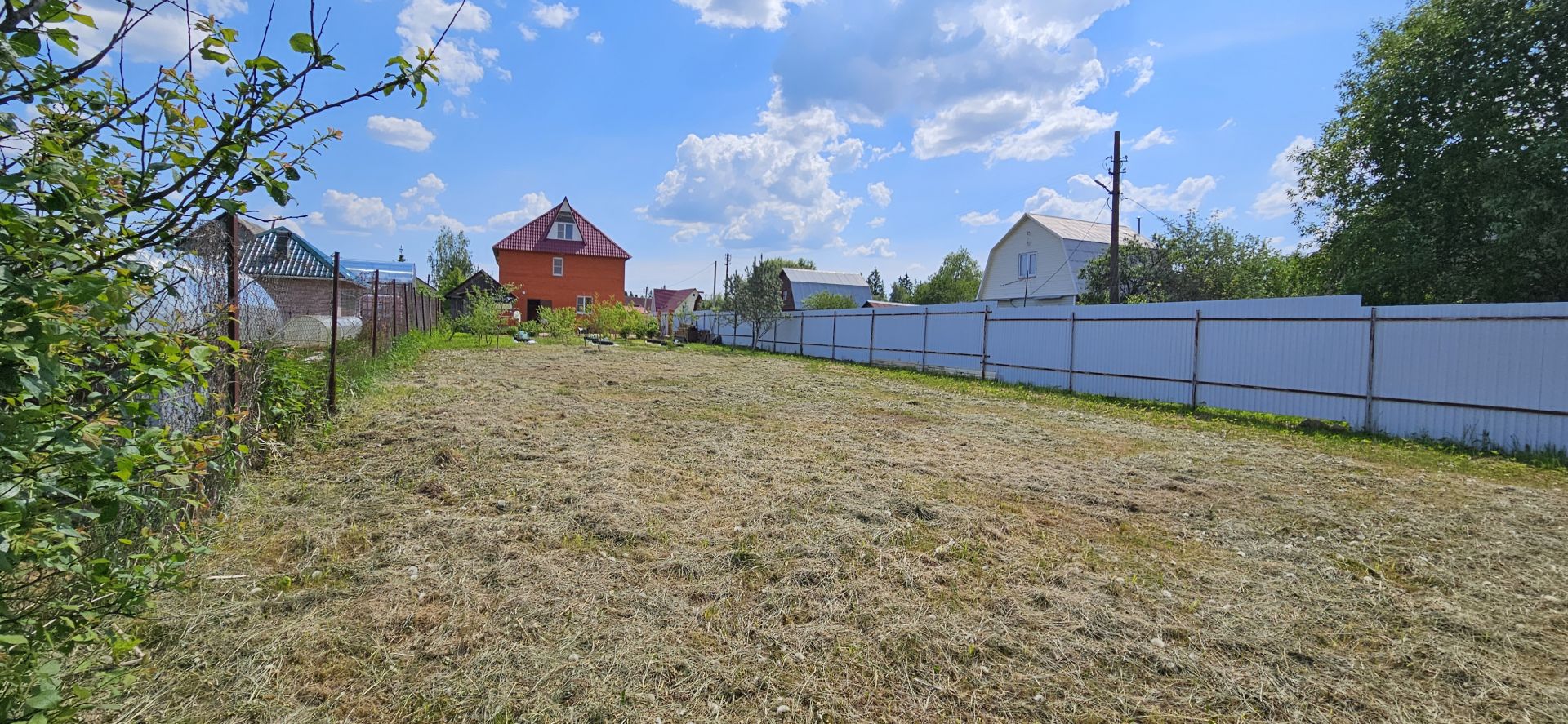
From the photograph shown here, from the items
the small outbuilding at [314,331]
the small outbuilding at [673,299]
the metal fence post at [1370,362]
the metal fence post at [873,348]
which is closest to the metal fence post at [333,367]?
the small outbuilding at [314,331]

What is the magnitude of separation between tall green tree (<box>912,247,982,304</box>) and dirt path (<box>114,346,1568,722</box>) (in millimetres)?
41648

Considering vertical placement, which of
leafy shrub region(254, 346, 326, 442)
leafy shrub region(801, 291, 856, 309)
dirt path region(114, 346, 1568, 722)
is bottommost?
dirt path region(114, 346, 1568, 722)

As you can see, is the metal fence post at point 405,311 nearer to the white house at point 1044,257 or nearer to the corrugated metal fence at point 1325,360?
the corrugated metal fence at point 1325,360

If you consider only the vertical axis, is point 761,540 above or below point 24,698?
below

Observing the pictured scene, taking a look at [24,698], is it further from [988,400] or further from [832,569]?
[988,400]

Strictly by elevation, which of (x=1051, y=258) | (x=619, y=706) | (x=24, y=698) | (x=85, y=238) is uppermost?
(x=1051, y=258)

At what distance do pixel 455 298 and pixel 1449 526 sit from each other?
120ft

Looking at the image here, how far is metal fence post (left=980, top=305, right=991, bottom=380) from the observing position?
14.2m

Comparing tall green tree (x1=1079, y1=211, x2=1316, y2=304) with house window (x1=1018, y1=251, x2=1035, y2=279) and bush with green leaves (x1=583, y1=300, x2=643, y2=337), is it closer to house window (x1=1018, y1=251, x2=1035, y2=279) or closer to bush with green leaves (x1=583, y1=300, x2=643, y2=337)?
house window (x1=1018, y1=251, x2=1035, y2=279)

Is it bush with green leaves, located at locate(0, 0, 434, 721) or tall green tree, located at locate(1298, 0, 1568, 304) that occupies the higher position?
tall green tree, located at locate(1298, 0, 1568, 304)

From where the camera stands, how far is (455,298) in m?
33.7

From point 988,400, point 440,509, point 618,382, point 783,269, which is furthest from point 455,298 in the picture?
point 440,509

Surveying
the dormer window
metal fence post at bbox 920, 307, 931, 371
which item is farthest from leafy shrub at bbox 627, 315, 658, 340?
metal fence post at bbox 920, 307, 931, 371

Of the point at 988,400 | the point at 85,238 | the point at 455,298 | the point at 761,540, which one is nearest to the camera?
the point at 85,238
